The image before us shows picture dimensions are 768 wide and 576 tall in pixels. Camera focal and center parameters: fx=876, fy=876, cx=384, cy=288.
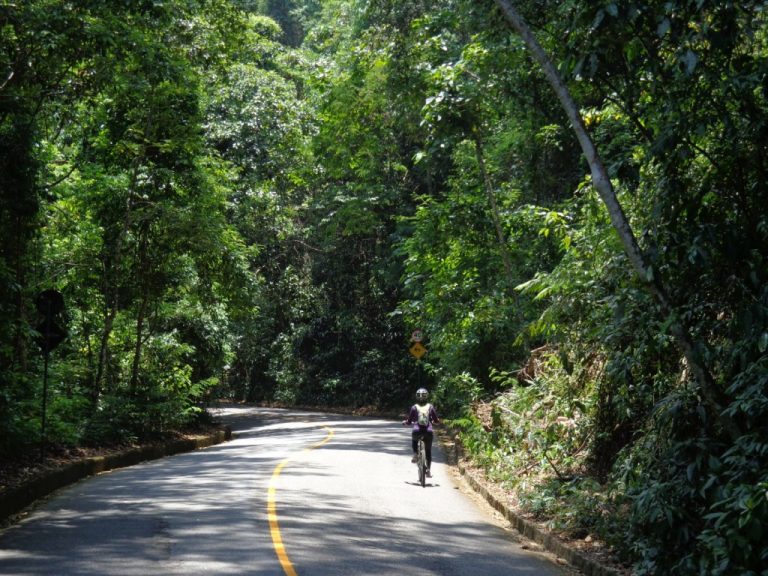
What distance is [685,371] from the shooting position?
10000 mm

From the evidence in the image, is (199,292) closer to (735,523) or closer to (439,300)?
(439,300)

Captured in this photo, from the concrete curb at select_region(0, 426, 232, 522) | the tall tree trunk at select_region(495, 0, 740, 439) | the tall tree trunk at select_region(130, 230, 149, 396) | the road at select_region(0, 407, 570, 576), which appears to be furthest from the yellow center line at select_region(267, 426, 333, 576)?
the tall tree trunk at select_region(130, 230, 149, 396)

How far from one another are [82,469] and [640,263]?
12401 mm

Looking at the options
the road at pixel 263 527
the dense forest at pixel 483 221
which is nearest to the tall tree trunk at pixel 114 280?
the dense forest at pixel 483 221

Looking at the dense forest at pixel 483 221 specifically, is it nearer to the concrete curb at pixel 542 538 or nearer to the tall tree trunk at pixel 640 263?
the tall tree trunk at pixel 640 263

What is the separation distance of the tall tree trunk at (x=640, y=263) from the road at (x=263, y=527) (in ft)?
8.52

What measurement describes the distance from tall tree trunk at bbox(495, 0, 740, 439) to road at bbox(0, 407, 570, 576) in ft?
8.52

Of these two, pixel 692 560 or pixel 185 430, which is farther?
pixel 185 430

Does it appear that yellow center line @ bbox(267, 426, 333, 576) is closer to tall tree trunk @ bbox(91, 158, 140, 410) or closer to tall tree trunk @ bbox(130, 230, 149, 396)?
tall tree trunk @ bbox(91, 158, 140, 410)

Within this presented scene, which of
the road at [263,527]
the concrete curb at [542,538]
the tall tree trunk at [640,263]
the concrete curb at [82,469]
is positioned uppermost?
the tall tree trunk at [640,263]

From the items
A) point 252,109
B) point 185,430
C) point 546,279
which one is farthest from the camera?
point 252,109

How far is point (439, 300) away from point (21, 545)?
17.2 metres

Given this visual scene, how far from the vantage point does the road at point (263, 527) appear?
28.7ft

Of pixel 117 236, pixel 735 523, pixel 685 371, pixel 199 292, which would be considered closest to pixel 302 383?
pixel 199 292
